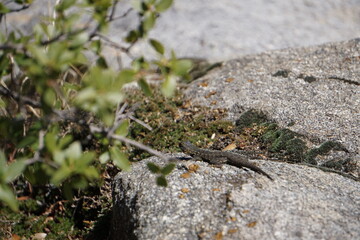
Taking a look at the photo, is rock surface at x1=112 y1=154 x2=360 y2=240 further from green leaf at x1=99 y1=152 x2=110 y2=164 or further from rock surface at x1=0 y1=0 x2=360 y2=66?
rock surface at x1=0 y1=0 x2=360 y2=66

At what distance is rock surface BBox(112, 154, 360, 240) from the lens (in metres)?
3.44

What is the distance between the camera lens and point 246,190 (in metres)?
3.82

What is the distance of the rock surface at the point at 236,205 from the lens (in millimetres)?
3436

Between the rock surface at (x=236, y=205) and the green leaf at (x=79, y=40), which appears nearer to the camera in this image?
the green leaf at (x=79, y=40)

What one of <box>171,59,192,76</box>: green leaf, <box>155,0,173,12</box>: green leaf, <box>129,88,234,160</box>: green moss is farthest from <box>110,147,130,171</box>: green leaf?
<box>129,88,234,160</box>: green moss

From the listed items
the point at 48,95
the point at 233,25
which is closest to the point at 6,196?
the point at 48,95

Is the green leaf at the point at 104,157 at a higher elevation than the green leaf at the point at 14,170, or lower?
lower

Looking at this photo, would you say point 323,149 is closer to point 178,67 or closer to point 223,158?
point 223,158

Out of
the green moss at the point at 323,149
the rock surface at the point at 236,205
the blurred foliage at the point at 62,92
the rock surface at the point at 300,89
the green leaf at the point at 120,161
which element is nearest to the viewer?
the blurred foliage at the point at 62,92

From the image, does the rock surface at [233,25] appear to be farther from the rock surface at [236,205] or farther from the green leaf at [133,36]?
the green leaf at [133,36]

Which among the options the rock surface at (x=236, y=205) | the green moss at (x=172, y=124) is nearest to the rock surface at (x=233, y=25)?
the green moss at (x=172, y=124)

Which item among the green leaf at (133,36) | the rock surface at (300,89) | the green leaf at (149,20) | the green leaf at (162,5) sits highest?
the green leaf at (162,5)

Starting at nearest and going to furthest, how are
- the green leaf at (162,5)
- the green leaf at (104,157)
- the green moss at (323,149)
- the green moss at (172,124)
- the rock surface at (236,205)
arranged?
the green leaf at (162,5) < the green leaf at (104,157) < the rock surface at (236,205) < the green moss at (323,149) < the green moss at (172,124)

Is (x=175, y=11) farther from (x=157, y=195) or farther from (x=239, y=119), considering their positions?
(x=157, y=195)
